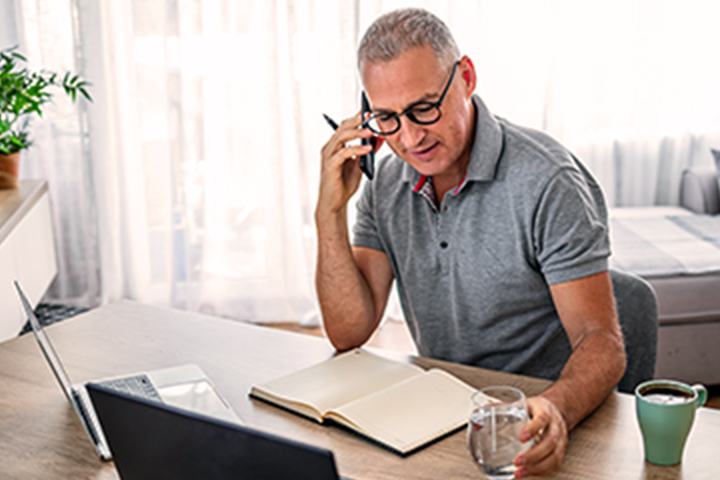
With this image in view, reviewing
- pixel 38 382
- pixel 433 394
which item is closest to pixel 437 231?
pixel 433 394

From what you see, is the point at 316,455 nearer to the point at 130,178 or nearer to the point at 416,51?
the point at 416,51

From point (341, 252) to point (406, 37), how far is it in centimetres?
46

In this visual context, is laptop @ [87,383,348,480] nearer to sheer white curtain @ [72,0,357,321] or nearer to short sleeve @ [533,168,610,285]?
short sleeve @ [533,168,610,285]

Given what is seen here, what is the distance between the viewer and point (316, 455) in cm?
60

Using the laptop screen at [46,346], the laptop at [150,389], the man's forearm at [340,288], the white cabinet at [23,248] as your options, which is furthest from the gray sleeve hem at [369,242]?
the white cabinet at [23,248]

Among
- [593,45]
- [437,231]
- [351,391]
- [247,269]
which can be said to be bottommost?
[247,269]

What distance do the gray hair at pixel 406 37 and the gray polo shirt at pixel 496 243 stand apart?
7.5 inches

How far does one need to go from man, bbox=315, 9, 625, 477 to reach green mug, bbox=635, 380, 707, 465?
11.1 inches

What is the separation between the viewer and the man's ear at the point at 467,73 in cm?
155

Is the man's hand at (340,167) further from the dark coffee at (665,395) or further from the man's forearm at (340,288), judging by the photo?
the dark coffee at (665,395)

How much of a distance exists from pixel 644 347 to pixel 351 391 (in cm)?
63

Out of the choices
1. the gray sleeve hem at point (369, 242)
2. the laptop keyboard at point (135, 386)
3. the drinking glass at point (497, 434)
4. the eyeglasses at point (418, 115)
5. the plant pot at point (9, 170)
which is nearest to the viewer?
the drinking glass at point (497, 434)

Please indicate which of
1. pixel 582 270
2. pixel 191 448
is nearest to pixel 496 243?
pixel 582 270

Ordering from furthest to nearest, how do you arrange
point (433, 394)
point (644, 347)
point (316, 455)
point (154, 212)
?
point (154, 212)
point (644, 347)
point (433, 394)
point (316, 455)
